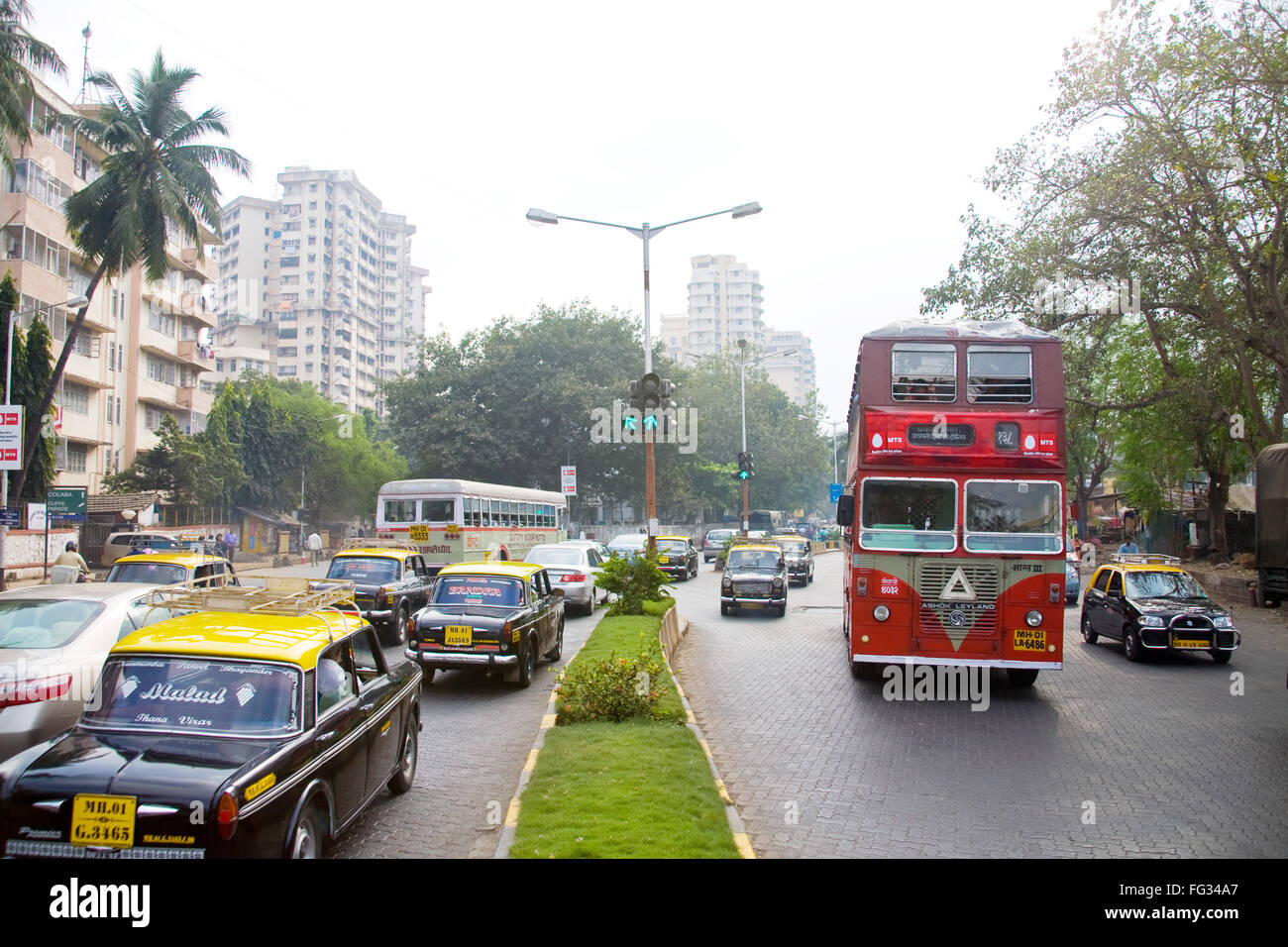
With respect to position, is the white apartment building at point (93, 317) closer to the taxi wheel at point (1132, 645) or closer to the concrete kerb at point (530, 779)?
the concrete kerb at point (530, 779)

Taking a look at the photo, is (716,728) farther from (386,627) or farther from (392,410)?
(392,410)

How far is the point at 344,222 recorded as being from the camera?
116 metres

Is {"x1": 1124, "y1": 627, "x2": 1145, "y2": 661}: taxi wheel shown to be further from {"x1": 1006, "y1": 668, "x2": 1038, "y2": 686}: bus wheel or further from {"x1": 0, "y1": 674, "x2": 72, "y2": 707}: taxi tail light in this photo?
{"x1": 0, "y1": 674, "x2": 72, "y2": 707}: taxi tail light

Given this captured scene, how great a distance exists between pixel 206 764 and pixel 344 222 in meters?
121

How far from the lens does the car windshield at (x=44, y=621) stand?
767 cm

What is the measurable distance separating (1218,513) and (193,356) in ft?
152

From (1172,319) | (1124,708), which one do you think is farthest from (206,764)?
(1172,319)

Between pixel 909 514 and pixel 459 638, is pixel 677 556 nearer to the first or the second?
pixel 909 514

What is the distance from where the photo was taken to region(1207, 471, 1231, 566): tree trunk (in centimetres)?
3353

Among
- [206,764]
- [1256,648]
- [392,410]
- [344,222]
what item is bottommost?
[1256,648]

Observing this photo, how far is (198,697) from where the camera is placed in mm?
5305

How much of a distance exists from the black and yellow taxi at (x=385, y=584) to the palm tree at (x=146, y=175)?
16.4 metres

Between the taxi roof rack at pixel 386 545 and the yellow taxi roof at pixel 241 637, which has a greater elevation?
the taxi roof rack at pixel 386 545

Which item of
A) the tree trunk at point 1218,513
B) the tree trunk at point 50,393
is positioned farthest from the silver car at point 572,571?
the tree trunk at point 1218,513
